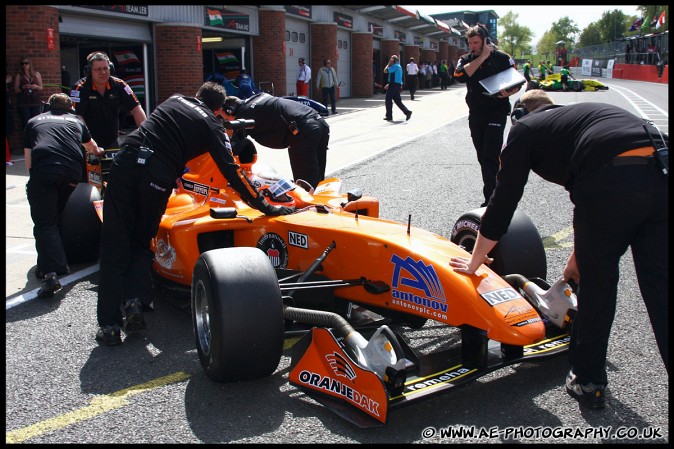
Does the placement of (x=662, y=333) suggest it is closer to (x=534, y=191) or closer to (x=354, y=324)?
(x=354, y=324)

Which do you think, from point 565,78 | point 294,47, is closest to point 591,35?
point 565,78

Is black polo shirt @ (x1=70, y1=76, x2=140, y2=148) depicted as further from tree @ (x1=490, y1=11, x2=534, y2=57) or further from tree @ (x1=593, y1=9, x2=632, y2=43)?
tree @ (x1=490, y1=11, x2=534, y2=57)

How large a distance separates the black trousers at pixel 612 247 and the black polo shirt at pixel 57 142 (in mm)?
4242

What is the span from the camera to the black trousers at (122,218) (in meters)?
4.72

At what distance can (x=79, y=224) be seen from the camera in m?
6.35

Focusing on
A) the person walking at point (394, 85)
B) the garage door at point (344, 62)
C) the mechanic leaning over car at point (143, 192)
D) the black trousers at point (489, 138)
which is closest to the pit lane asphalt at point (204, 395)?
the mechanic leaning over car at point (143, 192)

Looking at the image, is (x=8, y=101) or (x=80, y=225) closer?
(x=80, y=225)

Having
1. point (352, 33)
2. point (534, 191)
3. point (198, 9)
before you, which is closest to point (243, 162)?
point (534, 191)

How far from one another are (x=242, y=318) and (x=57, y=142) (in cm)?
313

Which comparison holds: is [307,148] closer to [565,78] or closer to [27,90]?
[27,90]

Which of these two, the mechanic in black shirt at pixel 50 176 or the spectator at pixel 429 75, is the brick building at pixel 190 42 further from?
the mechanic in black shirt at pixel 50 176

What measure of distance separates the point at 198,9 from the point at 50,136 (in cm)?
1534

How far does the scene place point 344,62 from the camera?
1368 inches

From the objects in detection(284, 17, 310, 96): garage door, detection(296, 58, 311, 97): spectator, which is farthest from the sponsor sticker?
detection(284, 17, 310, 96): garage door
